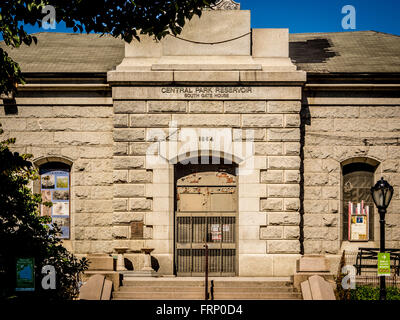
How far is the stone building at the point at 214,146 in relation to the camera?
653 inches

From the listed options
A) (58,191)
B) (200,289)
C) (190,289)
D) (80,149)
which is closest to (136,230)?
(190,289)

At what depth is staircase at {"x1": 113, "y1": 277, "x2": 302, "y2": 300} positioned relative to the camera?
47.5ft

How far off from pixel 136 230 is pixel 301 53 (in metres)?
8.47

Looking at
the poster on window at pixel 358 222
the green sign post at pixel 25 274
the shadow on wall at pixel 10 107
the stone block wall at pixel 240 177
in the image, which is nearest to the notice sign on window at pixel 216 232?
the stone block wall at pixel 240 177

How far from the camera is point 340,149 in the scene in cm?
1756

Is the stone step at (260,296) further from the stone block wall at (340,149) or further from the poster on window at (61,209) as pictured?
the poster on window at (61,209)

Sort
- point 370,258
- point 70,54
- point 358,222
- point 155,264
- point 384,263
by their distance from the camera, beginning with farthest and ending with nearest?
point 70,54
point 358,222
point 370,258
point 155,264
point 384,263

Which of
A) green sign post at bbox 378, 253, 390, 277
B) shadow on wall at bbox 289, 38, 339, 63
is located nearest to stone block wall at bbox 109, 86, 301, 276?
shadow on wall at bbox 289, 38, 339, 63

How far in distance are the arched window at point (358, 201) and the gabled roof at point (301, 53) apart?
10.2ft

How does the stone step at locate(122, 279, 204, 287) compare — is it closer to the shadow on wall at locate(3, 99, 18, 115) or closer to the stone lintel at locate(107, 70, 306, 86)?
the stone lintel at locate(107, 70, 306, 86)

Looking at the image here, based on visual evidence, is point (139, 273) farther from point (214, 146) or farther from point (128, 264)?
point (214, 146)

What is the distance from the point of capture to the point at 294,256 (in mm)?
16406

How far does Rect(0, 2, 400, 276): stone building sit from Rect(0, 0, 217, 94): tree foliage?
564 cm
